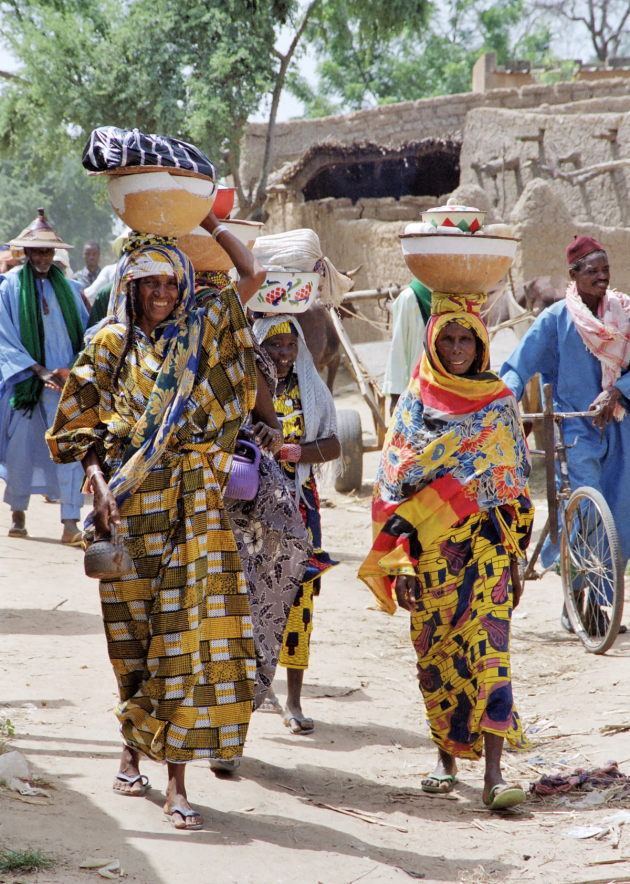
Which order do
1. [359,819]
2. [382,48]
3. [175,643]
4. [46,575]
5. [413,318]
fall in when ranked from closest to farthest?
[175,643], [359,819], [413,318], [46,575], [382,48]

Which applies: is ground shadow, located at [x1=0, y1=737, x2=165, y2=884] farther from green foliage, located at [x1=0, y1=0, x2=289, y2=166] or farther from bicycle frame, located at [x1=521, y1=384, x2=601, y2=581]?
green foliage, located at [x1=0, y1=0, x2=289, y2=166]

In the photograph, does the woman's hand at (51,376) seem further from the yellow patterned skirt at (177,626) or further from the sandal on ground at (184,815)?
the sandal on ground at (184,815)

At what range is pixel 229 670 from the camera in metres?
3.33

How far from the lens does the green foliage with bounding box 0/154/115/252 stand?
46812 millimetres

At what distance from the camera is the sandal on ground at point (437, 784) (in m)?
3.85

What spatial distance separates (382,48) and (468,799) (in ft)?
138

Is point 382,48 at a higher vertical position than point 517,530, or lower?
higher

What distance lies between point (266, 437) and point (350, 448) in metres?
6.50

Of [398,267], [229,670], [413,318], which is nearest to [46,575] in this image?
[413,318]

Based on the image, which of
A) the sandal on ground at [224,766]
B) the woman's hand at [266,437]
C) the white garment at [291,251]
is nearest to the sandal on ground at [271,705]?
the sandal on ground at [224,766]

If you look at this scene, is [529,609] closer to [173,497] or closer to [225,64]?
[173,497]

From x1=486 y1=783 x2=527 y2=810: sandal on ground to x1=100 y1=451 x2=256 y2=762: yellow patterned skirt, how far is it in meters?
0.98

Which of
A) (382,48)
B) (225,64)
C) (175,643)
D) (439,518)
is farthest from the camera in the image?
(382,48)

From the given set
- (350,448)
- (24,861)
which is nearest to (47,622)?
(24,861)
